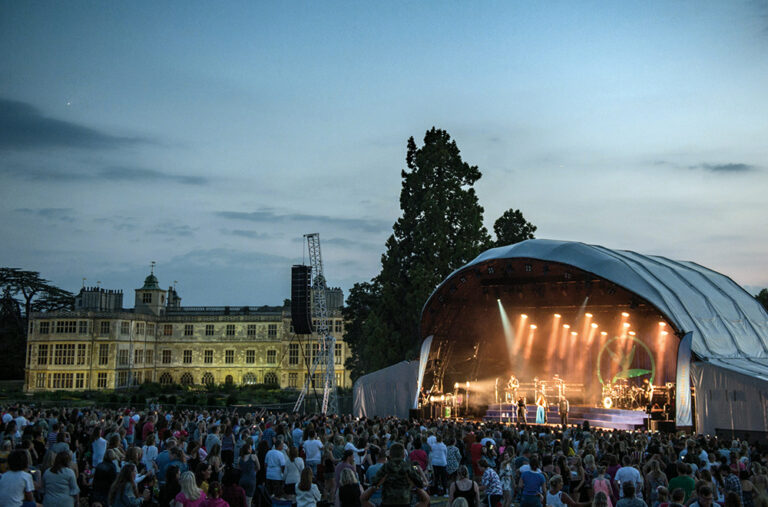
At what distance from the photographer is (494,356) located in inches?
1366

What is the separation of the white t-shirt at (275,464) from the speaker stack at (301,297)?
2607cm

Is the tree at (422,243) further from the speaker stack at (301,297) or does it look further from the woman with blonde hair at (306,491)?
the woman with blonde hair at (306,491)

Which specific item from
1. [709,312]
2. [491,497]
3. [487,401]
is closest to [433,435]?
[491,497]

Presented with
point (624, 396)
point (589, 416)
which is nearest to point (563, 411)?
point (589, 416)

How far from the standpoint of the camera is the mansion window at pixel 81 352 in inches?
2496

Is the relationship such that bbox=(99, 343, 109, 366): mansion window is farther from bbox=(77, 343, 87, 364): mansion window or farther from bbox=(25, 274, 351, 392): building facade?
bbox=(77, 343, 87, 364): mansion window

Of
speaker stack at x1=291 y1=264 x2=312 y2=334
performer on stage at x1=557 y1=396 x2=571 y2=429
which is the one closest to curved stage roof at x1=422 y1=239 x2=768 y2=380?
performer on stage at x1=557 y1=396 x2=571 y2=429

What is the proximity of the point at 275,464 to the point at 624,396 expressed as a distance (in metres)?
22.1

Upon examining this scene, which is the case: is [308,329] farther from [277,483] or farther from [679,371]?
[277,483]

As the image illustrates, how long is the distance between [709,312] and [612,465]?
19503 mm

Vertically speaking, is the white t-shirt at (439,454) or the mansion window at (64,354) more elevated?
the mansion window at (64,354)

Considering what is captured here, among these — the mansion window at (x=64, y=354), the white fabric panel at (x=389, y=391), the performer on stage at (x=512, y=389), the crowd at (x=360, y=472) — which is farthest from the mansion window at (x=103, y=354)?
the crowd at (x=360, y=472)

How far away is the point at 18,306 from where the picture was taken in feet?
245

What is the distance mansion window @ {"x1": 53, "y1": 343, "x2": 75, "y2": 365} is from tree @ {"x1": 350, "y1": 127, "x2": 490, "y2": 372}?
1414 inches
